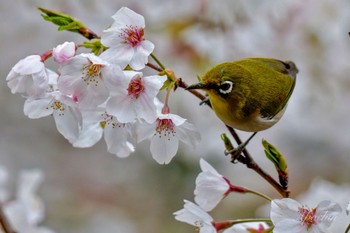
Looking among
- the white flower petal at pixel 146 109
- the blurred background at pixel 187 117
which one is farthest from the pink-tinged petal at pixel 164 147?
the blurred background at pixel 187 117

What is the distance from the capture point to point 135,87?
0.92 metres

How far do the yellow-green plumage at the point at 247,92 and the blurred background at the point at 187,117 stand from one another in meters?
0.75

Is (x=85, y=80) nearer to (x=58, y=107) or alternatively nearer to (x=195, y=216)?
(x=58, y=107)

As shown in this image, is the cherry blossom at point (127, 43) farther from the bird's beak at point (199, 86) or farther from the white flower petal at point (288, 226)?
the white flower petal at point (288, 226)

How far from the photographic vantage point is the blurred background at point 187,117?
2223mm

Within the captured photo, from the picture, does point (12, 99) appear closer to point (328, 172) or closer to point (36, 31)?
point (36, 31)

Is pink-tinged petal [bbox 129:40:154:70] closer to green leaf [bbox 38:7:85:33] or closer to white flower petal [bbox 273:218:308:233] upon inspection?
green leaf [bbox 38:7:85:33]

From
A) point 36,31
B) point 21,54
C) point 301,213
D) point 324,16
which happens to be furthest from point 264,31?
point 301,213

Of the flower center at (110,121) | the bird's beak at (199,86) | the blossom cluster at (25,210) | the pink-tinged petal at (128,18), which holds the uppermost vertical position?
the pink-tinged petal at (128,18)

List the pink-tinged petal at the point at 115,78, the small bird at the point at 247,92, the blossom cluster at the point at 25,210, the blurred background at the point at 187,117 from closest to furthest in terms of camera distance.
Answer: the pink-tinged petal at the point at 115,78 → the small bird at the point at 247,92 → the blossom cluster at the point at 25,210 → the blurred background at the point at 187,117

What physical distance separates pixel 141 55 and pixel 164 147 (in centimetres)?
17

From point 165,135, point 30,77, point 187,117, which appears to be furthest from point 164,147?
point 187,117

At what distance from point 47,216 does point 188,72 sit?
4.27 feet

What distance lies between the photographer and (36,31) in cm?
231
